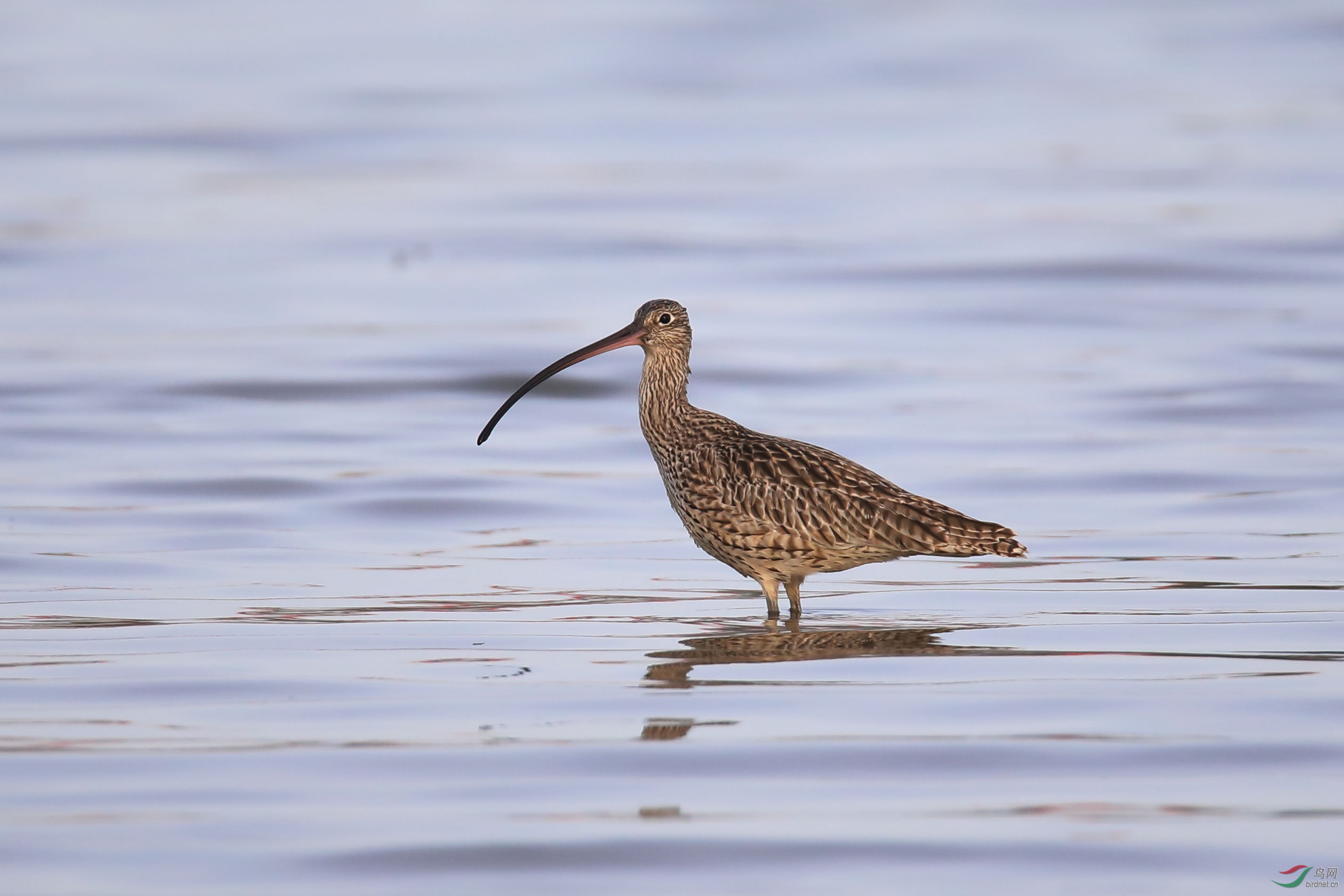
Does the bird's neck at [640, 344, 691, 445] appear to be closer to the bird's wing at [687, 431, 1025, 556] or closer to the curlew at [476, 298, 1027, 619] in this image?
the curlew at [476, 298, 1027, 619]

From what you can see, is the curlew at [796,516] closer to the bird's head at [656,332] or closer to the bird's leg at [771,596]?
the bird's leg at [771,596]

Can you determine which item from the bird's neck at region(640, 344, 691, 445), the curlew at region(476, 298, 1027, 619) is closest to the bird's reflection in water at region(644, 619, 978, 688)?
the curlew at region(476, 298, 1027, 619)

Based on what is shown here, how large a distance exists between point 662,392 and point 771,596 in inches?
50.8

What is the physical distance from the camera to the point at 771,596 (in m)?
9.35

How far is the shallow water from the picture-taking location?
621 cm

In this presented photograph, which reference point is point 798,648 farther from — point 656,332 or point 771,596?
A: point 656,332

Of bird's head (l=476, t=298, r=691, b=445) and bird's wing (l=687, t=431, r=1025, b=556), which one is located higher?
bird's head (l=476, t=298, r=691, b=445)

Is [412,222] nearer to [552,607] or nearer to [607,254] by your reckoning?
[607,254]

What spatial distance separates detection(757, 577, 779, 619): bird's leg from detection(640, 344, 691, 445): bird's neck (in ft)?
3.21

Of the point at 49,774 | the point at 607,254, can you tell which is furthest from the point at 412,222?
the point at 49,774

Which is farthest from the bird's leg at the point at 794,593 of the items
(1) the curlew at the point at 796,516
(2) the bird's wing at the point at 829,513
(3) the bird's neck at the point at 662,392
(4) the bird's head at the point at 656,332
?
(4) the bird's head at the point at 656,332

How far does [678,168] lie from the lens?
2803cm

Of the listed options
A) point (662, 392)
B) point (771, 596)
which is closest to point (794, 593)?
point (771, 596)

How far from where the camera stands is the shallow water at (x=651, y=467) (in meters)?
6.21
